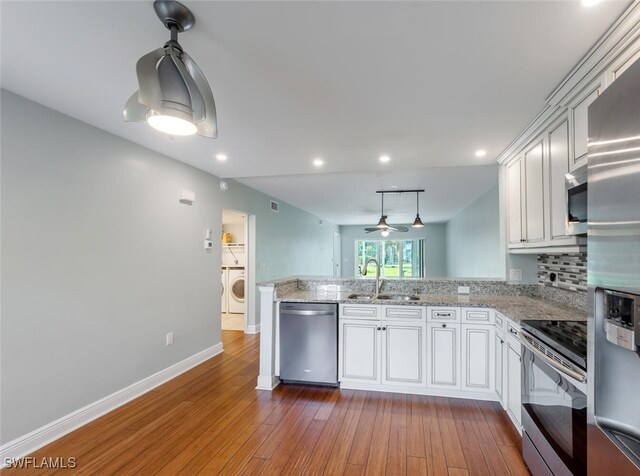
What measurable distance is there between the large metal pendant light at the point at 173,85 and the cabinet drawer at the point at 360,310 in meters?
2.23

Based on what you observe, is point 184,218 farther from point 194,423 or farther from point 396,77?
point 396,77

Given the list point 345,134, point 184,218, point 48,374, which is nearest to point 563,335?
point 345,134

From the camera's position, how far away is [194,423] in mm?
2594

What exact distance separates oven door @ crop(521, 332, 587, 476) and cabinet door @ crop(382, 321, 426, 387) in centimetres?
103

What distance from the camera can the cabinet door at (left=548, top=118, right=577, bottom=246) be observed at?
2.14m

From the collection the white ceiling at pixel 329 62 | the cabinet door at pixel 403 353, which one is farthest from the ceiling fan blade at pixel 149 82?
the cabinet door at pixel 403 353

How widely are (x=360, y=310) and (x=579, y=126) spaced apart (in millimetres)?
2207

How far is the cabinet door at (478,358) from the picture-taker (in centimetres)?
288

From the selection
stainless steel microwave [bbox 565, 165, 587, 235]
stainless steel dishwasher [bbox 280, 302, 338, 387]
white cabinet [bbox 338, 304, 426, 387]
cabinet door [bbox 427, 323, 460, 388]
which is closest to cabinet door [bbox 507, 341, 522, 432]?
cabinet door [bbox 427, 323, 460, 388]

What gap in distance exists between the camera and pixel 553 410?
64.2 inches

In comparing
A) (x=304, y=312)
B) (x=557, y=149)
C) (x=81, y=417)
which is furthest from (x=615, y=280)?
(x=81, y=417)

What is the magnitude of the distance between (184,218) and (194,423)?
7.16ft

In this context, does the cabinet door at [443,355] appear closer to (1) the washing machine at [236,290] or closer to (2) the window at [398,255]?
(1) the washing machine at [236,290]

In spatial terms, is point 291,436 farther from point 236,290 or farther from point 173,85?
point 236,290
